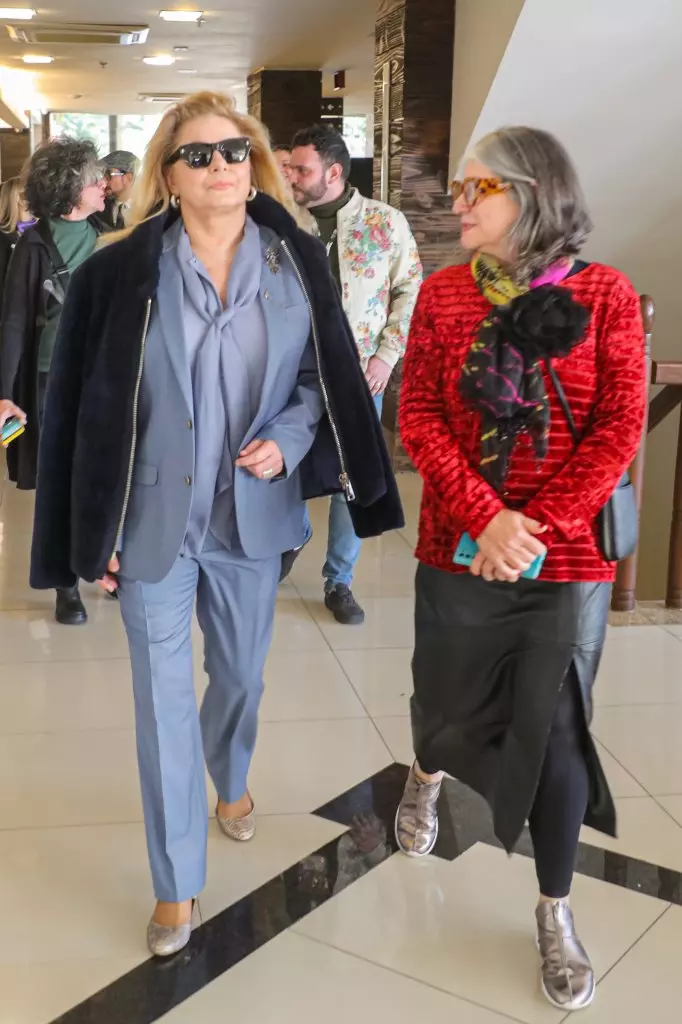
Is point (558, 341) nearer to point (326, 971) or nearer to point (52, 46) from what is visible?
point (326, 971)

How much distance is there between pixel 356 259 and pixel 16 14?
6187 millimetres

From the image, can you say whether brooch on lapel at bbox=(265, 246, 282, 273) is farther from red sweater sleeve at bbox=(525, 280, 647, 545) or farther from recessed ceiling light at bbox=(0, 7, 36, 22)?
recessed ceiling light at bbox=(0, 7, 36, 22)

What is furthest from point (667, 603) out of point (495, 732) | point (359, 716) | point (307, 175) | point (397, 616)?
point (495, 732)

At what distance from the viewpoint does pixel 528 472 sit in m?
2.04

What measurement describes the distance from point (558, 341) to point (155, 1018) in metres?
1.37

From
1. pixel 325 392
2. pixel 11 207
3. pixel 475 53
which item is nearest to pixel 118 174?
pixel 11 207

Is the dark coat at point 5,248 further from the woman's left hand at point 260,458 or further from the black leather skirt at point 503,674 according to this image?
the black leather skirt at point 503,674

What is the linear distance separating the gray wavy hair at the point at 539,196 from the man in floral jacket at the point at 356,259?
6.51ft

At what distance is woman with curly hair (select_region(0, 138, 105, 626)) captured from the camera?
154 inches

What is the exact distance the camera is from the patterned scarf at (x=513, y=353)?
1.92m

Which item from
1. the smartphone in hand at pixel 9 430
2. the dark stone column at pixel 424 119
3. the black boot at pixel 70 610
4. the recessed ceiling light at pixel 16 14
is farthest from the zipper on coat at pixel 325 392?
the recessed ceiling light at pixel 16 14

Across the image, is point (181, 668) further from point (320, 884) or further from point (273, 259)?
point (273, 259)

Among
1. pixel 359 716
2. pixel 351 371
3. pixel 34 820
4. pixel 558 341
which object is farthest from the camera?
pixel 359 716

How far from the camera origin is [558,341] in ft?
6.33
